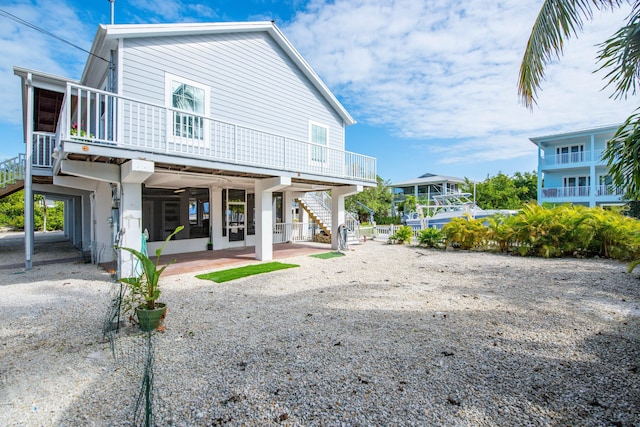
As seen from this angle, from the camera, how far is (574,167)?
2367 cm

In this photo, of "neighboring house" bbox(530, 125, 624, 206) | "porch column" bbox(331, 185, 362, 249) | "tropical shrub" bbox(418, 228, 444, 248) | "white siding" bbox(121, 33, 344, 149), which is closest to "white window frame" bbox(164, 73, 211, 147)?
"white siding" bbox(121, 33, 344, 149)

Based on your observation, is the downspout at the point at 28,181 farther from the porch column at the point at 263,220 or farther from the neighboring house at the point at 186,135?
the porch column at the point at 263,220

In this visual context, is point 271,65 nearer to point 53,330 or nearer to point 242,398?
point 53,330

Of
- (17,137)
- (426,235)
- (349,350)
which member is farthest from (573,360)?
(17,137)

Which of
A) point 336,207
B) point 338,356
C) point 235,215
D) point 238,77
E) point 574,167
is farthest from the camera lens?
point 574,167

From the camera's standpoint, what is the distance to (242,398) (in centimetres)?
279

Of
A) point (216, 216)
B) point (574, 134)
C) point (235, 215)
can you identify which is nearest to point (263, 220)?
point (216, 216)

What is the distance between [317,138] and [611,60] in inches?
406

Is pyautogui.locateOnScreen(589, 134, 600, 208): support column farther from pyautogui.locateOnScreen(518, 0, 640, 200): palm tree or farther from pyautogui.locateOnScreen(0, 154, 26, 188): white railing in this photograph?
pyautogui.locateOnScreen(0, 154, 26, 188): white railing

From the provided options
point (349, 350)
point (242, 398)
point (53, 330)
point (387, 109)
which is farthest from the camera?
point (387, 109)

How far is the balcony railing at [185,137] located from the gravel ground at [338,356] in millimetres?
3347

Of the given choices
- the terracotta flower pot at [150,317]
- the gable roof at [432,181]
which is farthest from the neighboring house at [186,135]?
the gable roof at [432,181]

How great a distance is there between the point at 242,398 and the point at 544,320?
4512mm

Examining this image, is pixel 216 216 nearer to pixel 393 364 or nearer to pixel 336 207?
pixel 336 207
